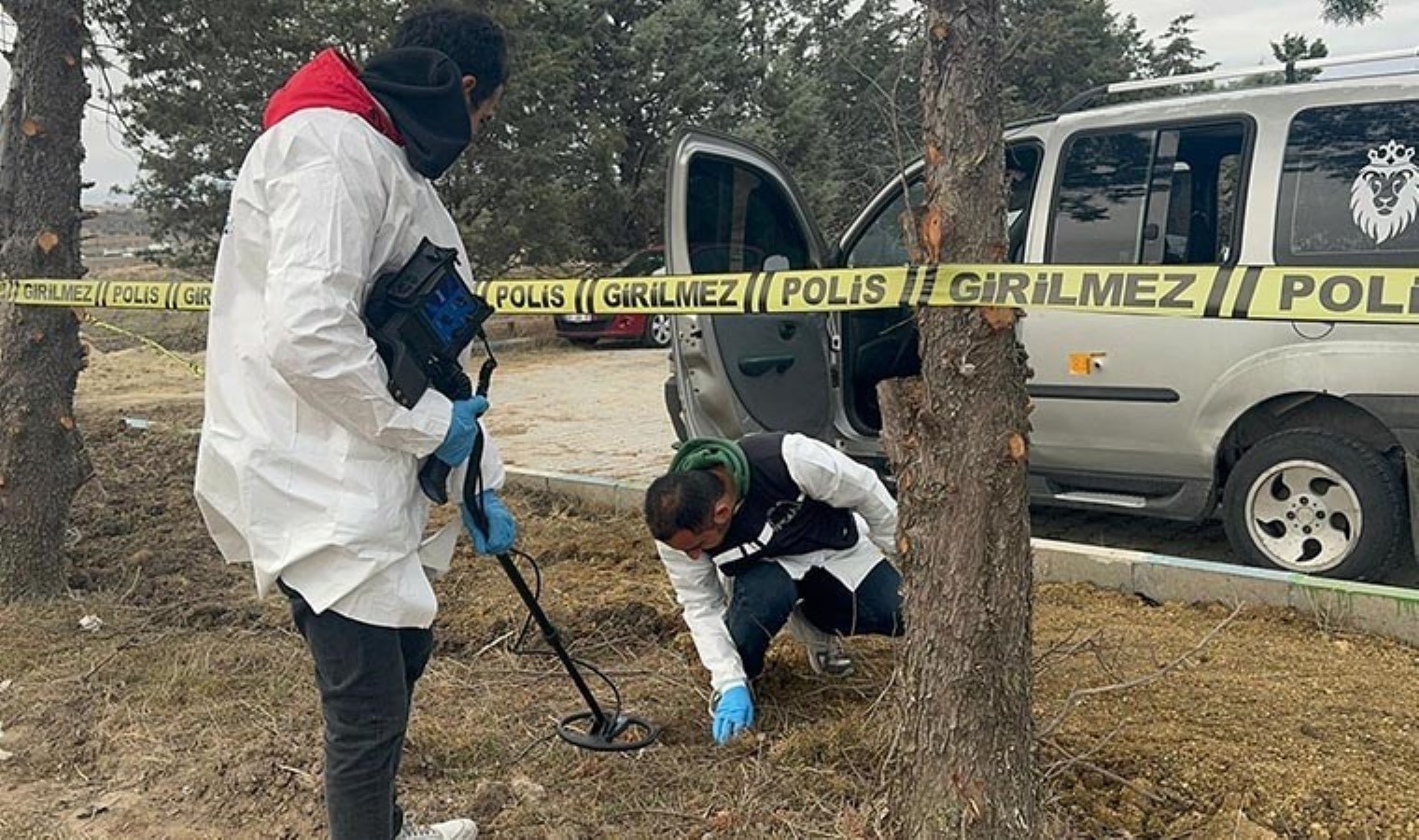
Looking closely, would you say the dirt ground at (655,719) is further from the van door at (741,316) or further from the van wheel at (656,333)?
the van wheel at (656,333)

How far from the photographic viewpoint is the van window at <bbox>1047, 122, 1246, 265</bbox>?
449 cm

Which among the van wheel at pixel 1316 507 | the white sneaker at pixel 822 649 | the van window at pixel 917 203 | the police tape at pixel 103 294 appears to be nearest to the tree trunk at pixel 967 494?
the white sneaker at pixel 822 649

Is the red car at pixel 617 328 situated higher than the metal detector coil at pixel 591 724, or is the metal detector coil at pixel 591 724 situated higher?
the red car at pixel 617 328

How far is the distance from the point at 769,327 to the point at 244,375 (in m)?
3.34

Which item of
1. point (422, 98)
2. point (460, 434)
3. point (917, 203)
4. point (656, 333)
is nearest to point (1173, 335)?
point (917, 203)

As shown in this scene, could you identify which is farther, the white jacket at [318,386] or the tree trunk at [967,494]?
the tree trunk at [967,494]

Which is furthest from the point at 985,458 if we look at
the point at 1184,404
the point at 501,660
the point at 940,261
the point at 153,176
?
the point at 153,176

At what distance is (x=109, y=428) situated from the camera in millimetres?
8508

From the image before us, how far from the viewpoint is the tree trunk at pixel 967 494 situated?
214 cm

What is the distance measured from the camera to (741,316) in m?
5.23

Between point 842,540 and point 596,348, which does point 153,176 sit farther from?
point 842,540

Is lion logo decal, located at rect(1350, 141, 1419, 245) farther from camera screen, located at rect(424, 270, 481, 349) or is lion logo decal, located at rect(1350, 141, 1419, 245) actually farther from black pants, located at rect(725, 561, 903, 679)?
camera screen, located at rect(424, 270, 481, 349)

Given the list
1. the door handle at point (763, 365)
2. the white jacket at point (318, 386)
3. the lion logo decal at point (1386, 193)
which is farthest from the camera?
the door handle at point (763, 365)

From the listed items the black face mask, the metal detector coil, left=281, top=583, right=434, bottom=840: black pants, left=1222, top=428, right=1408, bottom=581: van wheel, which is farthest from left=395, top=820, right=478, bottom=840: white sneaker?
left=1222, top=428, right=1408, bottom=581: van wheel
